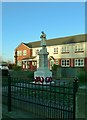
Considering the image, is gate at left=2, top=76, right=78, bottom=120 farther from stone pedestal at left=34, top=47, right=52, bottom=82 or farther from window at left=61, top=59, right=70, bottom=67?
window at left=61, top=59, right=70, bottom=67

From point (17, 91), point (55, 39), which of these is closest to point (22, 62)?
point (55, 39)

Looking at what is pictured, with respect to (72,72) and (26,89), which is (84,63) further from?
(26,89)

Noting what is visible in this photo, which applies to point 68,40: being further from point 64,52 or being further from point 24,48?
point 24,48

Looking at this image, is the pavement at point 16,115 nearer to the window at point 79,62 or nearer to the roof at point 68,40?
the window at point 79,62

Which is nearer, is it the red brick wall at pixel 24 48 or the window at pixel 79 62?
the window at pixel 79 62

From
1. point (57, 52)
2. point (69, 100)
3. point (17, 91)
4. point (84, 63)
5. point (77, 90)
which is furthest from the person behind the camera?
point (57, 52)

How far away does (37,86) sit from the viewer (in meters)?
7.59

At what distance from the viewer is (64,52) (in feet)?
163

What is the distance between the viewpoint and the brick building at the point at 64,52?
4659 cm

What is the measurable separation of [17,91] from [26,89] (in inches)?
21.3

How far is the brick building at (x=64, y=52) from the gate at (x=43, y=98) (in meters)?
37.7

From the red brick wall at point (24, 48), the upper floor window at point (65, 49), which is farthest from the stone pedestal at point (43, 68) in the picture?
the red brick wall at point (24, 48)

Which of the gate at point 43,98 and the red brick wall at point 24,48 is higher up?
the red brick wall at point 24,48

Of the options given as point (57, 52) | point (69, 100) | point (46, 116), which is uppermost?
point (57, 52)
